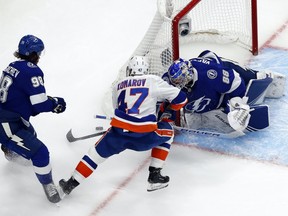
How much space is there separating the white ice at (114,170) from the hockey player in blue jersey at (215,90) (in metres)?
0.23

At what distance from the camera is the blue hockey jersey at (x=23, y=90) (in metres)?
3.34

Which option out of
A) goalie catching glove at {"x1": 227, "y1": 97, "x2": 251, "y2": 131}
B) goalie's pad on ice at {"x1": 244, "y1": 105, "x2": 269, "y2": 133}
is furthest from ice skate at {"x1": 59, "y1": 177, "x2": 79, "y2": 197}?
goalie's pad on ice at {"x1": 244, "y1": 105, "x2": 269, "y2": 133}

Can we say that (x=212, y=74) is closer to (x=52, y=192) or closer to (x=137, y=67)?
(x=137, y=67)

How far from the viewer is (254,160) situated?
12.0 feet

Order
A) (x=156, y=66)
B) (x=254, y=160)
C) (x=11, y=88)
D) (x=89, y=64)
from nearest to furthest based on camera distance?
(x=11, y=88)
(x=254, y=160)
(x=156, y=66)
(x=89, y=64)

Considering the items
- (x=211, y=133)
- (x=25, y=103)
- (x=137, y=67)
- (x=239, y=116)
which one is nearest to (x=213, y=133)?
(x=211, y=133)

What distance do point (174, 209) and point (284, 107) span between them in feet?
3.61

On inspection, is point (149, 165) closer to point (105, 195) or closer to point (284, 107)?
point (105, 195)

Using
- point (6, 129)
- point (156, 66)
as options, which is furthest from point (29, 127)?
point (156, 66)

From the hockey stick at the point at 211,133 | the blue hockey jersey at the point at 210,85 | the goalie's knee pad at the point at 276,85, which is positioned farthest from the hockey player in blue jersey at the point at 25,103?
the goalie's knee pad at the point at 276,85

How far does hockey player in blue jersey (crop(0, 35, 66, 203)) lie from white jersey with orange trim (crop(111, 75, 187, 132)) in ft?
1.28

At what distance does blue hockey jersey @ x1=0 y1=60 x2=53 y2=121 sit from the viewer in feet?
11.0

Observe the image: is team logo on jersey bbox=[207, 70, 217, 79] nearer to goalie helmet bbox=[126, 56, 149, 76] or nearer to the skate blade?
goalie helmet bbox=[126, 56, 149, 76]

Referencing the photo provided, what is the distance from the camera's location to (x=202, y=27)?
15.3 ft
